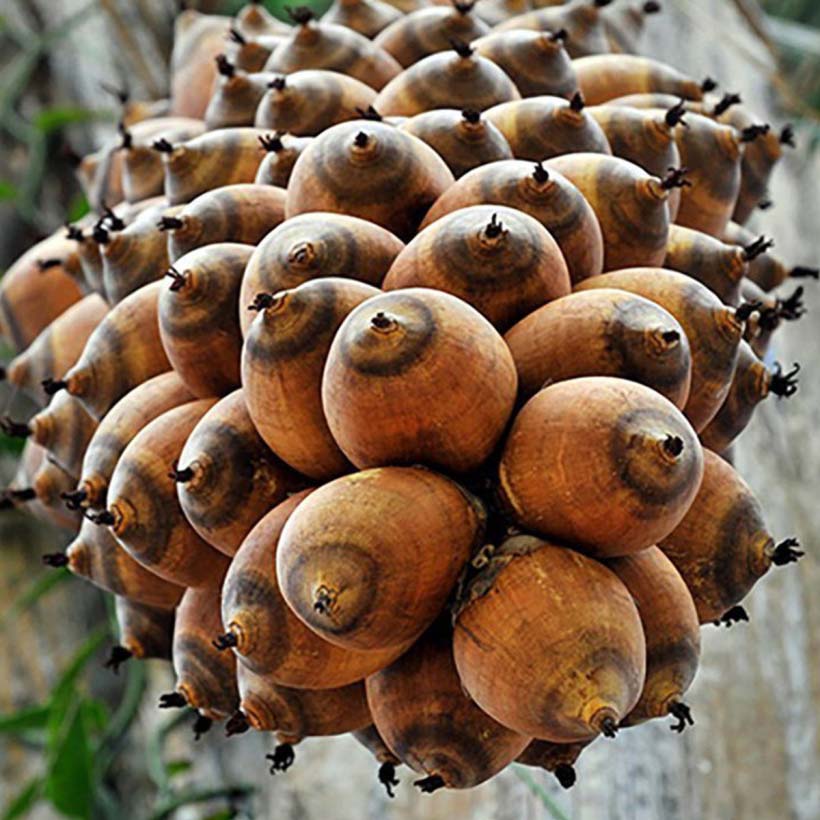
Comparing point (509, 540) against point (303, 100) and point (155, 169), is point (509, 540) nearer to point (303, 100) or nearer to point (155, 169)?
point (303, 100)

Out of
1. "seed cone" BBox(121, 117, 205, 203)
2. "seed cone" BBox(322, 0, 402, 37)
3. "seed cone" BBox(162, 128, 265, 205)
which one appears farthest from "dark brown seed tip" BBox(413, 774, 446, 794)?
"seed cone" BBox(322, 0, 402, 37)

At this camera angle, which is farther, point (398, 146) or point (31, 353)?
point (31, 353)

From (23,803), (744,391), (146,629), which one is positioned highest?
(744,391)

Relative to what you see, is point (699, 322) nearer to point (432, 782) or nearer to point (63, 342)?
point (432, 782)

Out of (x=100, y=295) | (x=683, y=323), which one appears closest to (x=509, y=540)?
(x=683, y=323)

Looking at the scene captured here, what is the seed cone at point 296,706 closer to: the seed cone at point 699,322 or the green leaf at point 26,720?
the seed cone at point 699,322

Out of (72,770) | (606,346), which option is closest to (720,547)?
(606,346)

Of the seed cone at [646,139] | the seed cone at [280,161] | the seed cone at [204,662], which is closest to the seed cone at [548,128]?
the seed cone at [646,139]
